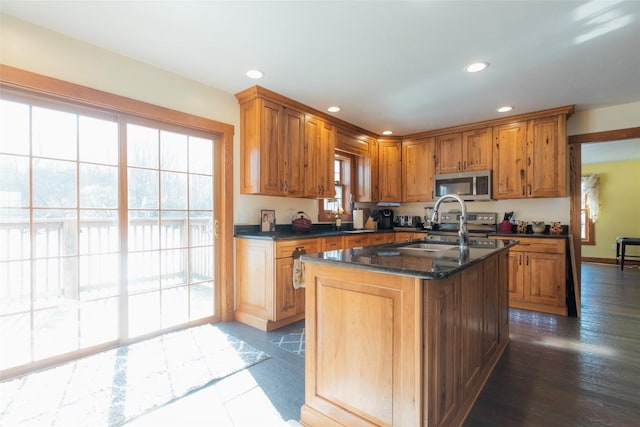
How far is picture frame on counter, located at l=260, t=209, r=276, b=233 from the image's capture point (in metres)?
3.53

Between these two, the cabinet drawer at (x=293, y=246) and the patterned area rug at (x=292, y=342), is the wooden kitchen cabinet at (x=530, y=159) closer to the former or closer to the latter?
the cabinet drawer at (x=293, y=246)

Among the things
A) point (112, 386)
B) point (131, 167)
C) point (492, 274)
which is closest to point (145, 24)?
point (131, 167)

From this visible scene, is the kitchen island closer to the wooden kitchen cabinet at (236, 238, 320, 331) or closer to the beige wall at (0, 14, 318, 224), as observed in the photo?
the wooden kitchen cabinet at (236, 238, 320, 331)

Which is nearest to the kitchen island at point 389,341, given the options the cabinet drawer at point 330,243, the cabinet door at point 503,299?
the cabinet door at point 503,299

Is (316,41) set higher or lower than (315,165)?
higher

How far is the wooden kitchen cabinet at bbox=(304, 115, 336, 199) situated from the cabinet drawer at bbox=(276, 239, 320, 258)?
67 cm

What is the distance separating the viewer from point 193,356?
238 centimetres

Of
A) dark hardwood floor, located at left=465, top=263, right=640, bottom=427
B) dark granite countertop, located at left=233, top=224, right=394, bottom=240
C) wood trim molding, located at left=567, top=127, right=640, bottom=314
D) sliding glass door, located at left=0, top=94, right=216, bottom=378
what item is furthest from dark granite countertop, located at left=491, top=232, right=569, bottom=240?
sliding glass door, located at left=0, top=94, right=216, bottom=378

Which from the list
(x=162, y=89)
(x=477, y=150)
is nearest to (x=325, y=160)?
(x=162, y=89)

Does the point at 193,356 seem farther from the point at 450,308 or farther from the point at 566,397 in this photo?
the point at 566,397

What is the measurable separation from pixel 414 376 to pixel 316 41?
7.33ft

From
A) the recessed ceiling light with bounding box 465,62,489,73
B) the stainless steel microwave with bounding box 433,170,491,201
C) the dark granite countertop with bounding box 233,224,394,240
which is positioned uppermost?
the recessed ceiling light with bounding box 465,62,489,73

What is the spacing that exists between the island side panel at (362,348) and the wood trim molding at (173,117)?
1826 millimetres

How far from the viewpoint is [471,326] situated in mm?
1788
